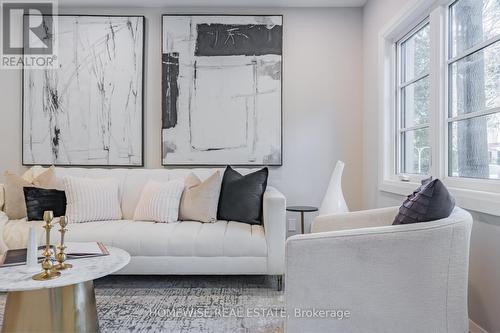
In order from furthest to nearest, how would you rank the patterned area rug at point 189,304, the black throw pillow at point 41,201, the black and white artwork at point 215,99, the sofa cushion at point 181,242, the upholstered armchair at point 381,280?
the black and white artwork at point 215,99, the black throw pillow at point 41,201, the sofa cushion at point 181,242, the patterned area rug at point 189,304, the upholstered armchair at point 381,280

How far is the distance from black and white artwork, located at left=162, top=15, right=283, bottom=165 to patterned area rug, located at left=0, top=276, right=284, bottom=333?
47.0 inches

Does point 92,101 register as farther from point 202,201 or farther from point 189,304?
point 189,304

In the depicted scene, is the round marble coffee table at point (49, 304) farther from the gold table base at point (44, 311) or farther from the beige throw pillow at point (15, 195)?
the beige throw pillow at point (15, 195)

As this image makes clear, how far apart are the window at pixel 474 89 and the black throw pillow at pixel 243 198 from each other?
4.33 ft

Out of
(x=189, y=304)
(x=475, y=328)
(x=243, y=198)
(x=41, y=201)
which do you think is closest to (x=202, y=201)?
(x=243, y=198)

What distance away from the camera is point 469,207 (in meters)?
1.71

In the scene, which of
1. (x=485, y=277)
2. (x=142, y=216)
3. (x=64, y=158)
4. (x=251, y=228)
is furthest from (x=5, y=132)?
(x=485, y=277)

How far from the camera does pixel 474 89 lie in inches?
73.0

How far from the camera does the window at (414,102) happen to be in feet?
7.75

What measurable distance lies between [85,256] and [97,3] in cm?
268

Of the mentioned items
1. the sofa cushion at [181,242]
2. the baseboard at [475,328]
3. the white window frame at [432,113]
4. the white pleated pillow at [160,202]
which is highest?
the white window frame at [432,113]

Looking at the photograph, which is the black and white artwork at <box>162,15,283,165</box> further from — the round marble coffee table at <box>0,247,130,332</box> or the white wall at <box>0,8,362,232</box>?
the round marble coffee table at <box>0,247,130,332</box>

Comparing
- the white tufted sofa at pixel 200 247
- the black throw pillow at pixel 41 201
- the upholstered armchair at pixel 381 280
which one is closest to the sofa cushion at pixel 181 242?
the white tufted sofa at pixel 200 247

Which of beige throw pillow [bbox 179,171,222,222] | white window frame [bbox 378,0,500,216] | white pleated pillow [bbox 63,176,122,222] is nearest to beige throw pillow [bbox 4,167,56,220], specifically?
white pleated pillow [bbox 63,176,122,222]
